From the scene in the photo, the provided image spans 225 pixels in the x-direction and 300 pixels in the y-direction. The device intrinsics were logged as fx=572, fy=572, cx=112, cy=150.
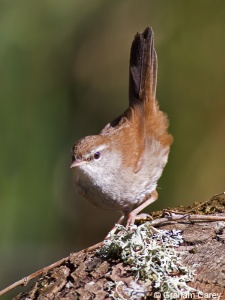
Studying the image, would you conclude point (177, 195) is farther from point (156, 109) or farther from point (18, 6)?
point (18, 6)

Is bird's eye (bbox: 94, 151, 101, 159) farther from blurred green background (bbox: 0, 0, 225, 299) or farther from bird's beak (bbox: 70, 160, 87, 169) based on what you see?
blurred green background (bbox: 0, 0, 225, 299)

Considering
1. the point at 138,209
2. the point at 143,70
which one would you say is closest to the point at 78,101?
the point at 143,70

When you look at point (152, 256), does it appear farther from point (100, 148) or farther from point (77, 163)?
point (100, 148)

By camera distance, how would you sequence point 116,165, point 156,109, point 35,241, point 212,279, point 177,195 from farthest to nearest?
point 177,195
point 35,241
point 156,109
point 116,165
point 212,279

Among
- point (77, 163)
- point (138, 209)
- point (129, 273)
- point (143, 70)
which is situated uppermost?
point (143, 70)

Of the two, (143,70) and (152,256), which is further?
(143,70)

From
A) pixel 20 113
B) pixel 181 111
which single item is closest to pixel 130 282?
pixel 20 113

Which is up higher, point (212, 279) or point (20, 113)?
point (20, 113)

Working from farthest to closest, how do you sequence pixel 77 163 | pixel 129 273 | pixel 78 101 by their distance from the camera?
pixel 78 101, pixel 77 163, pixel 129 273
